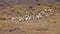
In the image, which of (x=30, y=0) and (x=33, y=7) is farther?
(x=30, y=0)

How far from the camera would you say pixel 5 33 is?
2497cm

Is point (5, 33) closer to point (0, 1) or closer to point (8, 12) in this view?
point (8, 12)

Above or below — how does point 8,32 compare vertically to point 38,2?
above

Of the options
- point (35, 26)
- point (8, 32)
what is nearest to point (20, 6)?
point (35, 26)

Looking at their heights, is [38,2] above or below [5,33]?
below

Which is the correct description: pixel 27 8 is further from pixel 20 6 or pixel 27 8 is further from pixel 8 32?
pixel 8 32

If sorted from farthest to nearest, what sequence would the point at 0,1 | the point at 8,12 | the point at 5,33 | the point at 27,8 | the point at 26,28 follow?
the point at 0,1 < the point at 27,8 < the point at 8,12 < the point at 26,28 < the point at 5,33

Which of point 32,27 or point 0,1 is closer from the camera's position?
point 32,27

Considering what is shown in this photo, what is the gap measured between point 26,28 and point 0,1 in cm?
2914

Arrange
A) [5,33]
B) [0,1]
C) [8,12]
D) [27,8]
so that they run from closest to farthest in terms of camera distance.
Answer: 1. [5,33]
2. [8,12]
3. [27,8]
4. [0,1]

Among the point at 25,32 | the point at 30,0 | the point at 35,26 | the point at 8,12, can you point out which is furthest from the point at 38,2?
the point at 25,32

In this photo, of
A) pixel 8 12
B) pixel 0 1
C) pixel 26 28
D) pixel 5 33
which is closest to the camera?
pixel 5 33

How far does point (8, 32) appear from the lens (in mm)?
25797

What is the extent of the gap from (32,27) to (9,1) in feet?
95.4
